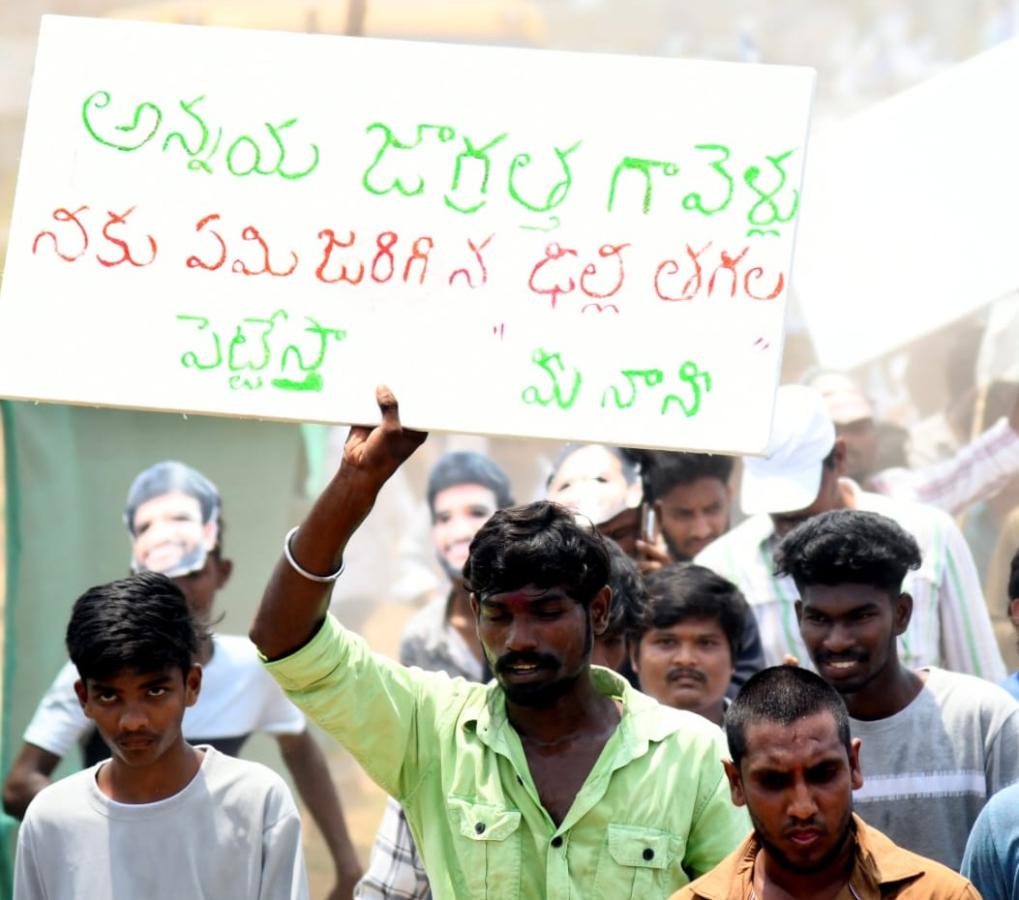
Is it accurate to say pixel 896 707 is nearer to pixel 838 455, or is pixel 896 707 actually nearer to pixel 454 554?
pixel 838 455

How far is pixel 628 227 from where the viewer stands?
3535 mm

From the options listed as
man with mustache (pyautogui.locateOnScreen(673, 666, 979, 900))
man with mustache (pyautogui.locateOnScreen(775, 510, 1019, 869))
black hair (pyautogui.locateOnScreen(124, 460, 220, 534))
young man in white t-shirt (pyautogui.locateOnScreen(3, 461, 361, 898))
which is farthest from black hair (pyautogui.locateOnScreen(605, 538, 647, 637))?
black hair (pyautogui.locateOnScreen(124, 460, 220, 534))

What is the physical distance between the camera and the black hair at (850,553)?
412 cm

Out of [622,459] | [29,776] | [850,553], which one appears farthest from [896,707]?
[29,776]

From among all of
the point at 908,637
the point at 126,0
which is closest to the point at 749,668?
the point at 908,637

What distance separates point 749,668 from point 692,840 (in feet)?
5.45

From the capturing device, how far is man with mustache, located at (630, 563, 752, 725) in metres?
4.80

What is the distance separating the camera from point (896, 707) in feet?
13.2

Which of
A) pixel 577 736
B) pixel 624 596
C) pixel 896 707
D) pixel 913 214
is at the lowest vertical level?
pixel 577 736

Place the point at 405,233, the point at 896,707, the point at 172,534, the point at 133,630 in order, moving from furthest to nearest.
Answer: the point at 172,534 < the point at 896,707 < the point at 133,630 < the point at 405,233

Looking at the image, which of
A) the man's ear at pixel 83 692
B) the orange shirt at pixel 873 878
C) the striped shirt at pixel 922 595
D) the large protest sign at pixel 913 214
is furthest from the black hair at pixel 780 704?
the large protest sign at pixel 913 214

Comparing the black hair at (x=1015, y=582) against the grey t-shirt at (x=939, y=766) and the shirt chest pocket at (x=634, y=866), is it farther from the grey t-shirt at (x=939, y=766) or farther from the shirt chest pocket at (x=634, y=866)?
the shirt chest pocket at (x=634, y=866)

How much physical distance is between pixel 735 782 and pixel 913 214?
10.8 ft

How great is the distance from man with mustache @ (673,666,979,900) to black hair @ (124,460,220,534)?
322 centimetres
